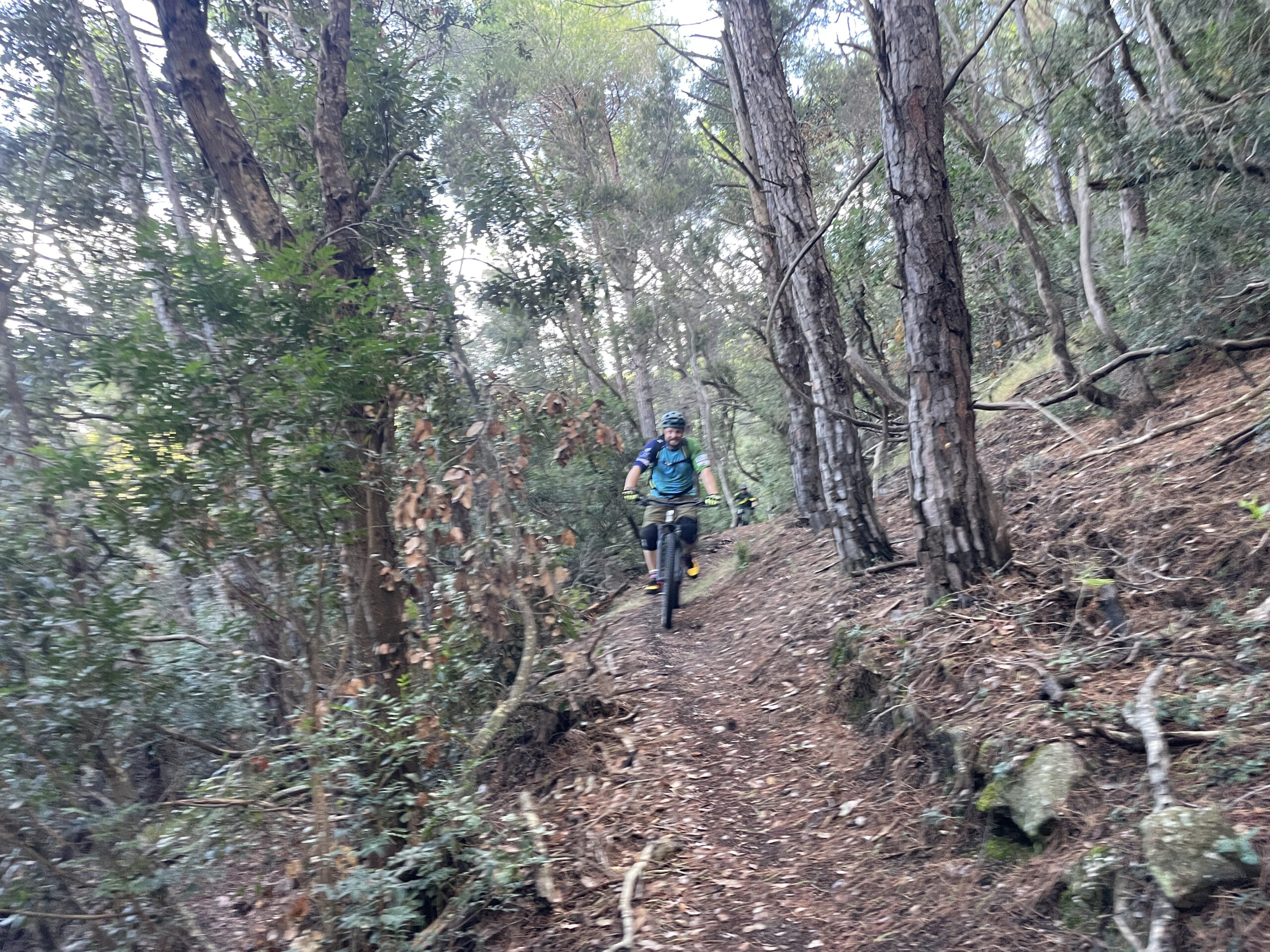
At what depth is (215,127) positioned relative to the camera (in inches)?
231

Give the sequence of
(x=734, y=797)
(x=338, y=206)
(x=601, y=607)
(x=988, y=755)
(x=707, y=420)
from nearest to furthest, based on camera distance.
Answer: (x=988, y=755) → (x=734, y=797) → (x=338, y=206) → (x=601, y=607) → (x=707, y=420)

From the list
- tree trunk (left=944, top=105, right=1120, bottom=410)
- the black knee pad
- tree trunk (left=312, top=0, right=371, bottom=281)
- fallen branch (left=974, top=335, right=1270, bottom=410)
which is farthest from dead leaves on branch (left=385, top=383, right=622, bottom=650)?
tree trunk (left=944, top=105, right=1120, bottom=410)

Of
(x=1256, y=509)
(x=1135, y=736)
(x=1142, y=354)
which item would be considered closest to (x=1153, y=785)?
(x=1135, y=736)

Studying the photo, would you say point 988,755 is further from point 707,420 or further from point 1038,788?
point 707,420

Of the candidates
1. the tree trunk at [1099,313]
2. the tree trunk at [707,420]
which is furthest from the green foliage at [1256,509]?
the tree trunk at [707,420]

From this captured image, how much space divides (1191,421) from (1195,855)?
4.27 meters

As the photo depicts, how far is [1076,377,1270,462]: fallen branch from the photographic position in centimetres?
540

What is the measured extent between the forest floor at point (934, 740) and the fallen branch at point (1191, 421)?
68 millimetres

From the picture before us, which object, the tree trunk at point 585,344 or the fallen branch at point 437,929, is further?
the tree trunk at point 585,344

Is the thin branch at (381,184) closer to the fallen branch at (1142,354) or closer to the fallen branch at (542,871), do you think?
the fallen branch at (542,871)

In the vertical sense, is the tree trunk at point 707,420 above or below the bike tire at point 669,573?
above

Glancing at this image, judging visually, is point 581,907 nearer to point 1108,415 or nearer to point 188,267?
point 188,267

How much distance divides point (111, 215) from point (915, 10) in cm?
891

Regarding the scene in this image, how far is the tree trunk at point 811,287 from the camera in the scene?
6871 millimetres
